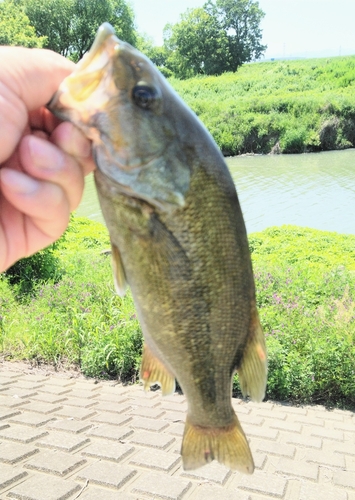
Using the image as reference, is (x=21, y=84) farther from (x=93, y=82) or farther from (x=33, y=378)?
(x=33, y=378)

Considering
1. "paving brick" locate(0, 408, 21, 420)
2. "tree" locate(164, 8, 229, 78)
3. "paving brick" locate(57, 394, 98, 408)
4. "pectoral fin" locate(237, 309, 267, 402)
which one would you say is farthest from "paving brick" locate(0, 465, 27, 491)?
"tree" locate(164, 8, 229, 78)

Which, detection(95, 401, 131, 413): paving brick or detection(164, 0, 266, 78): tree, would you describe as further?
detection(164, 0, 266, 78): tree

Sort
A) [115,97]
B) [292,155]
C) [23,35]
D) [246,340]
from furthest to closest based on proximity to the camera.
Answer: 1. [23,35]
2. [292,155]
3. [246,340]
4. [115,97]

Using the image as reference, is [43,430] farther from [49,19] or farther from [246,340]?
[49,19]

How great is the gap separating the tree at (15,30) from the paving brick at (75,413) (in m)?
37.0

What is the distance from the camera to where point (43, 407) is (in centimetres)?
515

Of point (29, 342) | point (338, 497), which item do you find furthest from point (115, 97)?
point (29, 342)

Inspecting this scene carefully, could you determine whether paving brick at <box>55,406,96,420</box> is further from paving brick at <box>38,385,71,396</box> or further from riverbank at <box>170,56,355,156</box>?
riverbank at <box>170,56,355,156</box>

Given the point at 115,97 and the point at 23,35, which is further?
the point at 23,35

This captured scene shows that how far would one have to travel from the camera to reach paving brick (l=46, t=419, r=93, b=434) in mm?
4662

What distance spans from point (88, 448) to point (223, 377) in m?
3.03

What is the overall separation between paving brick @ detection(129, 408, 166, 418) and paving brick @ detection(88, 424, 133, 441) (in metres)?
0.36

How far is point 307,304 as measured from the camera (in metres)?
7.45

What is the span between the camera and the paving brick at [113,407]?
515cm
